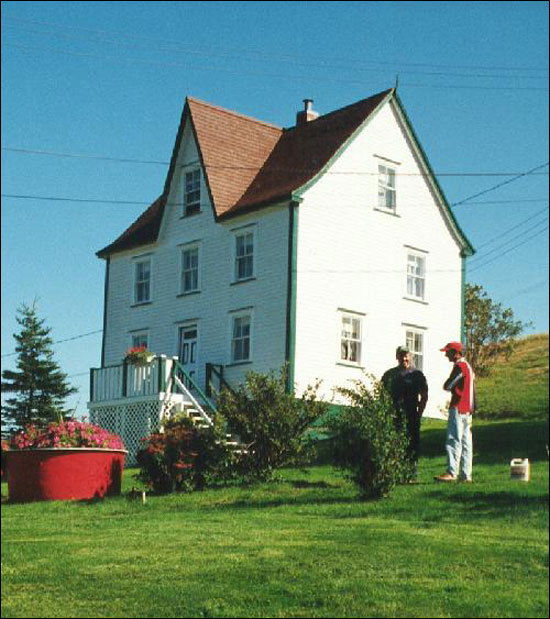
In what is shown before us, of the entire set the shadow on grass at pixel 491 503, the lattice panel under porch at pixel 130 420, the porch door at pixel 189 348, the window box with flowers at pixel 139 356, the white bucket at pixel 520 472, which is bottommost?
the shadow on grass at pixel 491 503

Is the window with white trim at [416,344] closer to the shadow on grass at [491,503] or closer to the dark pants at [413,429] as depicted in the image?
the dark pants at [413,429]

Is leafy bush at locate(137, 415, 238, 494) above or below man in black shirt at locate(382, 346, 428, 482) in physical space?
below

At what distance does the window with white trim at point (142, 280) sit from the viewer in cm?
3944

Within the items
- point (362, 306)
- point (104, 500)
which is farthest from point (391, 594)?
point (362, 306)

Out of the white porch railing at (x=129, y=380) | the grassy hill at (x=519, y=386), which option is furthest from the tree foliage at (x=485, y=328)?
the white porch railing at (x=129, y=380)

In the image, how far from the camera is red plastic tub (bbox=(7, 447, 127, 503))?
2017cm

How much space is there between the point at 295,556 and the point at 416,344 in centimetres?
2586

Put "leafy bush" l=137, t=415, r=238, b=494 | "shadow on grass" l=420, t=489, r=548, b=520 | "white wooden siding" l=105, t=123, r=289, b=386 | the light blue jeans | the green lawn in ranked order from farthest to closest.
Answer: "white wooden siding" l=105, t=123, r=289, b=386, "leafy bush" l=137, t=415, r=238, b=494, the light blue jeans, "shadow on grass" l=420, t=489, r=548, b=520, the green lawn

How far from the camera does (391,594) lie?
384 inches

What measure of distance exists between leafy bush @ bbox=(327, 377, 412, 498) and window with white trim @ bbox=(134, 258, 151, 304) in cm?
2288

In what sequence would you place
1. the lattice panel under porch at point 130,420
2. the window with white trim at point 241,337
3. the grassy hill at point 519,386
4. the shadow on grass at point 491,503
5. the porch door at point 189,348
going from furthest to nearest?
the porch door at point 189,348, the window with white trim at point 241,337, the grassy hill at point 519,386, the lattice panel under porch at point 130,420, the shadow on grass at point 491,503

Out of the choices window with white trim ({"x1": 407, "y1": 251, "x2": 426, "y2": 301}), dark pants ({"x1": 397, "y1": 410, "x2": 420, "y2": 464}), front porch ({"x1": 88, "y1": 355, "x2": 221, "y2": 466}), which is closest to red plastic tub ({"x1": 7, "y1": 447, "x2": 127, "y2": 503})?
dark pants ({"x1": 397, "y1": 410, "x2": 420, "y2": 464})

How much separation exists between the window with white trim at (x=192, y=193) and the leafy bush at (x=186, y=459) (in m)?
17.5

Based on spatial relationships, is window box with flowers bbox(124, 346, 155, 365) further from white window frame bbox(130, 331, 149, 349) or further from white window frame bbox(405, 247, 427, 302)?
white window frame bbox(405, 247, 427, 302)
